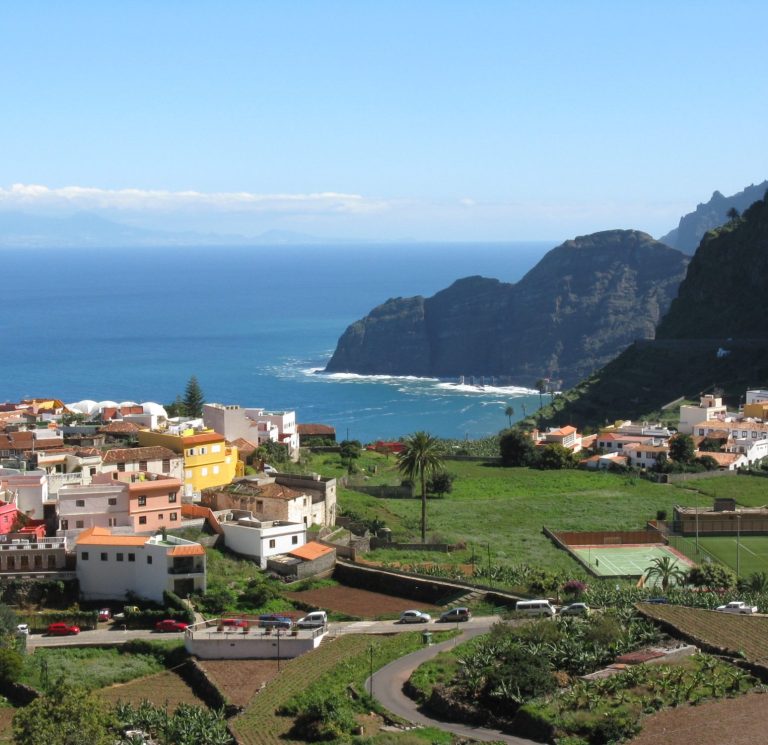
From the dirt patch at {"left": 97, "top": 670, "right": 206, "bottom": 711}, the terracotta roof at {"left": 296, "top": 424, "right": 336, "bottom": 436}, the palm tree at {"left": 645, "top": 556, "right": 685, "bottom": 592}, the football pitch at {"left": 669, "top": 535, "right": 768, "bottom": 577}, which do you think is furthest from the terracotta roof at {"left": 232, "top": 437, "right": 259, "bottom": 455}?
the dirt patch at {"left": 97, "top": 670, "right": 206, "bottom": 711}

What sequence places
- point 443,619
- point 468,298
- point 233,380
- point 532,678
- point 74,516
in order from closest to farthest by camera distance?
1. point 532,678
2. point 443,619
3. point 74,516
4. point 233,380
5. point 468,298

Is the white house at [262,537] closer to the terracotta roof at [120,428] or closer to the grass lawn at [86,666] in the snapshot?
the grass lawn at [86,666]

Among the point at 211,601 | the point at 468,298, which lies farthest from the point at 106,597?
the point at 468,298

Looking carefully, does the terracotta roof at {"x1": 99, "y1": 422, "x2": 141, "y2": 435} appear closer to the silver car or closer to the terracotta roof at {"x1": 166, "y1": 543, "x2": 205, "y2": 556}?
the terracotta roof at {"x1": 166, "y1": 543, "x2": 205, "y2": 556}

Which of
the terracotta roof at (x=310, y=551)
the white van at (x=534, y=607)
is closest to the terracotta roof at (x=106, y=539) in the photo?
the terracotta roof at (x=310, y=551)

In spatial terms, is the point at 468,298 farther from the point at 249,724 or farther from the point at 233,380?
the point at 249,724

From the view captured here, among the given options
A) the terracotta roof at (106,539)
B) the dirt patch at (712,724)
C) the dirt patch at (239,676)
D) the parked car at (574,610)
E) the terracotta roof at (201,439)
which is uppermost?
the terracotta roof at (201,439)
